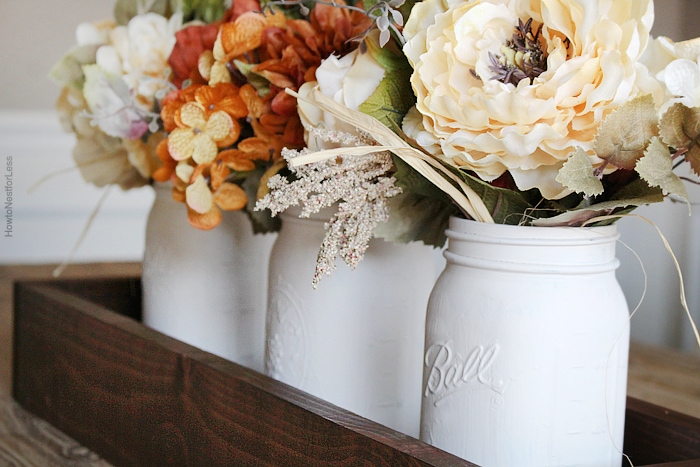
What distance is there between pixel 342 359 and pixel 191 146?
183 mm

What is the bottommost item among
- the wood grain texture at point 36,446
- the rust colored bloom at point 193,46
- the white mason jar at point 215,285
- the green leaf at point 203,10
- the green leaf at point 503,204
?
the wood grain texture at point 36,446

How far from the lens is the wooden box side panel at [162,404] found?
42 centimetres

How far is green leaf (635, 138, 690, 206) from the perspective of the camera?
1.15 feet

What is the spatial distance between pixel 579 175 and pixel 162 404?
0.37 meters

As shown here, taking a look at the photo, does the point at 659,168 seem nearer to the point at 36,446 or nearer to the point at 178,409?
the point at 178,409

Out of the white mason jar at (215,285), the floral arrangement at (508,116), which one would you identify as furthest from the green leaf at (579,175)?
the white mason jar at (215,285)

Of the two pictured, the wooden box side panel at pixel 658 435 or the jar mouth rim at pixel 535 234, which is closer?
the jar mouth rim at pixel 535 234

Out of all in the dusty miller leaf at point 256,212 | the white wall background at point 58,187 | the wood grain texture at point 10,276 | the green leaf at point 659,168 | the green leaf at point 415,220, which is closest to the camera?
the green leaf at point 659,168

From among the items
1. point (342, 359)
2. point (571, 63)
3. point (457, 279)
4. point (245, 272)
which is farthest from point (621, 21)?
point (245, 272)

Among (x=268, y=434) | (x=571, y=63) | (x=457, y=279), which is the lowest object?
(x=268, y=434)

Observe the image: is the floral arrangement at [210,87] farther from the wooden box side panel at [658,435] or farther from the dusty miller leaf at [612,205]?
the wooden box side panel at [658,435]

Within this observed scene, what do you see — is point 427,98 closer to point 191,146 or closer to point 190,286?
point 191,146

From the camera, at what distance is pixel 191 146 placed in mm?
548

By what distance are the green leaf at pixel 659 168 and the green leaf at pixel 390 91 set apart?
0.13 meters
